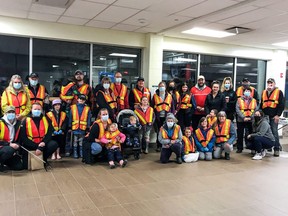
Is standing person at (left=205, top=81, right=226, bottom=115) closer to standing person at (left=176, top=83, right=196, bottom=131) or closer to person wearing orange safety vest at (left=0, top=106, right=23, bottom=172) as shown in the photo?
standing person at (left=176, top=83, right=196, bottom=131)

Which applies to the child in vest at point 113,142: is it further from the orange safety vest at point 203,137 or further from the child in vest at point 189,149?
the orange safety vest at point 203,137

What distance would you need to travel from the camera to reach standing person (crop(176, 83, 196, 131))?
21.4 feet

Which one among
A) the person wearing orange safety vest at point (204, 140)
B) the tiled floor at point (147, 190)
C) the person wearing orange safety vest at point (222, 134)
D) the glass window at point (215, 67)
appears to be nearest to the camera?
the tiled floor at point (147, 190)

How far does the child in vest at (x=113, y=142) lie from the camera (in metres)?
4.98

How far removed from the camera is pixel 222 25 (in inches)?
235

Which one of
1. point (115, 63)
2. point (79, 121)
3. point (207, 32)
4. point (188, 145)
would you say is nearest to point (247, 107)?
point (188, 145)

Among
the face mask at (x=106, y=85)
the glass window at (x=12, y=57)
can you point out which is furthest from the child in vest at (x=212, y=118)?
the glass window at (x=12, y=57)

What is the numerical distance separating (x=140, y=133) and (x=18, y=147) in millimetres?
2452

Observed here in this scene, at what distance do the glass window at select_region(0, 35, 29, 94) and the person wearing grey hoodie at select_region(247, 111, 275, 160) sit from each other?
16.8 feet

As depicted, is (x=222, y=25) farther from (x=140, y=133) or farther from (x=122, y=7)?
(x=140, y=133)

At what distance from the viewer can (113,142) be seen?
506 cm

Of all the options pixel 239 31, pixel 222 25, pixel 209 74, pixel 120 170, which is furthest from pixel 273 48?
pixel 120 170

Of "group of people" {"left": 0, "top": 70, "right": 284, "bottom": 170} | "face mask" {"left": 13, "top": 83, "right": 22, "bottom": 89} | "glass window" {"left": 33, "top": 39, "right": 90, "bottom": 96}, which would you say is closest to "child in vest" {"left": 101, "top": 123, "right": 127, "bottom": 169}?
"group of people" {"left": 0, "top": 70, "right": 284, "bottom": 170}

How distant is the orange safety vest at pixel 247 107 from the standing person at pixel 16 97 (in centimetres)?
448
